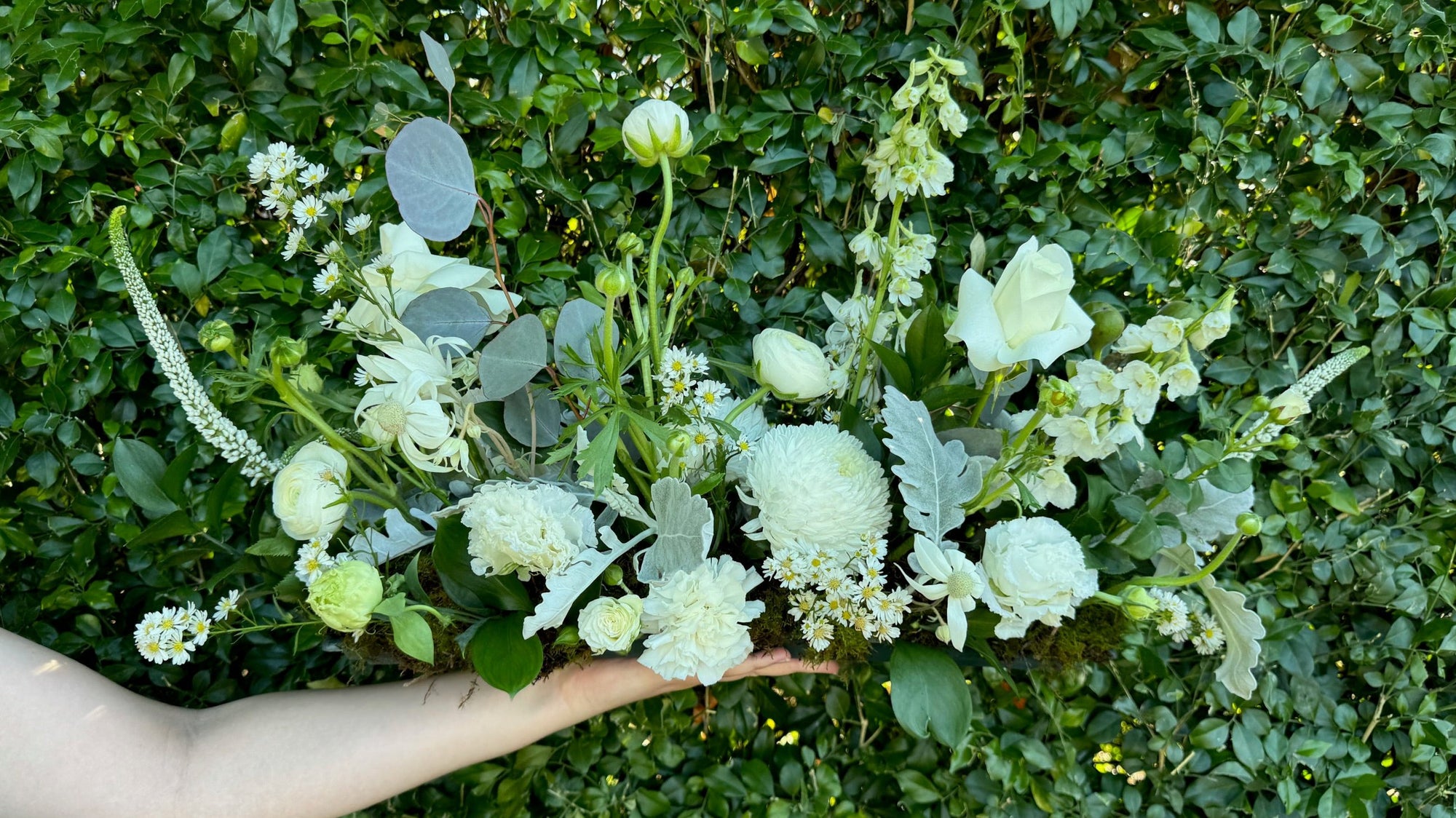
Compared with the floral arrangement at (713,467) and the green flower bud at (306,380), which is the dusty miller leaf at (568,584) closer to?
the floral arrangement at (713,467)

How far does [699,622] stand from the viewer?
61 centimetres

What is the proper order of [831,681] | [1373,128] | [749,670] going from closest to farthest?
[749,670], [1373,128], [831,681]

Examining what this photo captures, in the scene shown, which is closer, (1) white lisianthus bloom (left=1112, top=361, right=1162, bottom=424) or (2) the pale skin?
(1) white lisianthus bloom (left=1112, top=361, right=1162, bottom=424)

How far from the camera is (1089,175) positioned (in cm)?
94

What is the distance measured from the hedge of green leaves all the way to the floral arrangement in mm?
209

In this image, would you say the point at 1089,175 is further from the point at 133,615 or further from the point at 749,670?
the point at 133,615

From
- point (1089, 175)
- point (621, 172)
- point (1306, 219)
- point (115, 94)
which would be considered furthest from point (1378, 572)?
point (115, 94)

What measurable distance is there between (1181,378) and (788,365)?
29 centimetres

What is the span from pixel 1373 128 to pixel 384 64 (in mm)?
1068

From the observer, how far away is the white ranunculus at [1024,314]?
24.0 inches

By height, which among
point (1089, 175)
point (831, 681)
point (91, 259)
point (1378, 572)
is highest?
point (1089, 175)

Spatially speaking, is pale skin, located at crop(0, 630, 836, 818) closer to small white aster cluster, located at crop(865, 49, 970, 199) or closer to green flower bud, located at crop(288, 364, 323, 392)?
green flower bud, located at crop(288, 364, 323, 392)

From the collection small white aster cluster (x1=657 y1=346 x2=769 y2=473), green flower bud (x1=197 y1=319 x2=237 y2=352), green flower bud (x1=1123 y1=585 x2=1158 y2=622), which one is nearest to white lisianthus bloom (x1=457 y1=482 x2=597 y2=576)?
small white aster cluster (x1=657 y1=346 x2=769 y2=473)

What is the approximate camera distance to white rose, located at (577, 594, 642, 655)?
601 mm
